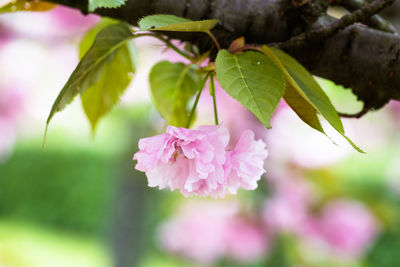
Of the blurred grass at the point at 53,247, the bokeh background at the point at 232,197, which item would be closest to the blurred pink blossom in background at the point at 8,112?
the bokeh background at the point at 232,197

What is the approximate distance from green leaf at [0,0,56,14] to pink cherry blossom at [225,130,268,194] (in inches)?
10.7

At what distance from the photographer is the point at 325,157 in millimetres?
2344

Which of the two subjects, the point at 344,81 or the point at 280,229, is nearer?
the point at 344,81

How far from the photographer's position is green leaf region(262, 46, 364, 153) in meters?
0.37

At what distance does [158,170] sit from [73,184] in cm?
730

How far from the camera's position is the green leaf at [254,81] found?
1.16 ft

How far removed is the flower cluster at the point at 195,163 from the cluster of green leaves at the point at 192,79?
5 cm

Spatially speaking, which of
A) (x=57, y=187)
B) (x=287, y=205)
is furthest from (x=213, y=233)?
(x=57, y=187)

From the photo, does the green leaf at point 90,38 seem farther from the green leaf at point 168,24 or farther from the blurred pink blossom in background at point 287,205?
the blurred pink blossom in background at point 287,205

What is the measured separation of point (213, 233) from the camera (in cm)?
249

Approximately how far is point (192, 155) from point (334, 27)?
190 mm

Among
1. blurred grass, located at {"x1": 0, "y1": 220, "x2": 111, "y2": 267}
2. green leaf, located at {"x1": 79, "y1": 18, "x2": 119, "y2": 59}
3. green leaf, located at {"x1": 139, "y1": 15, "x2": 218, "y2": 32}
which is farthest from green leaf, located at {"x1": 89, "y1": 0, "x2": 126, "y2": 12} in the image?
blurred grass, located at {"x1": 0, "y1": 220, "x2": 111, "y2": 267}

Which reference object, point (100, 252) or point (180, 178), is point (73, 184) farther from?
point (180, 178)

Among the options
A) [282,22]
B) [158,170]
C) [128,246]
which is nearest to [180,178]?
[158,170]
